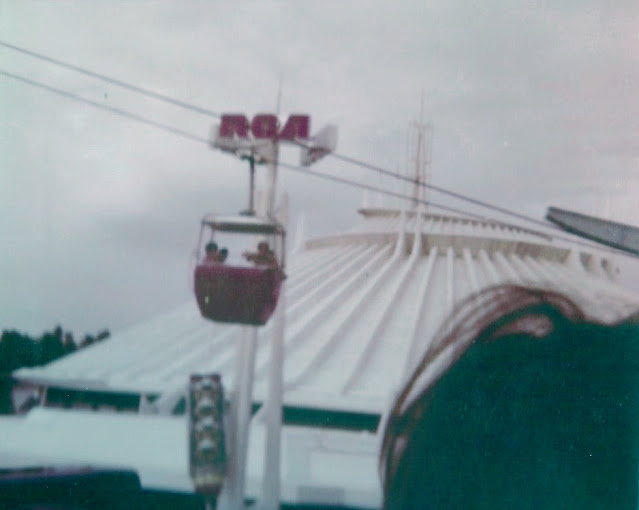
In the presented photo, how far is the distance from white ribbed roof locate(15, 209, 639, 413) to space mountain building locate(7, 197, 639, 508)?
0.09ft

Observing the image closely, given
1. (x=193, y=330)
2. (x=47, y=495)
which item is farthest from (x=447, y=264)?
(x=47, y=495)

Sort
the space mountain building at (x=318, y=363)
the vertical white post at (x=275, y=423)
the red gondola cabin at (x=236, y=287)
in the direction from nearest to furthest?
1. the red gondola cabin at (x=236, y=287)
2. the vertical white post at (x=275, y=423)
3. the space mountain building at (x=318, y=363)

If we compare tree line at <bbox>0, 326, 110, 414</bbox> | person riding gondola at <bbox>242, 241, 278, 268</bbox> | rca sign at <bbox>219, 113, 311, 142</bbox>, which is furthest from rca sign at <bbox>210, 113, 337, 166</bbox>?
tree line at <bbox>0, 326, 110, 414</bbox>

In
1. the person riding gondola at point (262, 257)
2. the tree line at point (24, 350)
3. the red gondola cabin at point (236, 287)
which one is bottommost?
the tree line at point (24, 350)

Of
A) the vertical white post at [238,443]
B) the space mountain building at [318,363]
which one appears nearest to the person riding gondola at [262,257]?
the vertical white post at [238,443]

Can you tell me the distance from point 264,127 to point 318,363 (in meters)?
3.67

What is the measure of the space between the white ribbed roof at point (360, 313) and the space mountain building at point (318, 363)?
28mm

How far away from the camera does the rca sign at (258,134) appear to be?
4.80m

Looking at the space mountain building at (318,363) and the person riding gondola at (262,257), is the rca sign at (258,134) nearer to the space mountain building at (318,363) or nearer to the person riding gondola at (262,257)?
the person riding gondola at (262,257)

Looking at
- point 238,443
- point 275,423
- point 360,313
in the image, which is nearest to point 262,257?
point 238,443

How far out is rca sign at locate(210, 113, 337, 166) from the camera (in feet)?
15.8

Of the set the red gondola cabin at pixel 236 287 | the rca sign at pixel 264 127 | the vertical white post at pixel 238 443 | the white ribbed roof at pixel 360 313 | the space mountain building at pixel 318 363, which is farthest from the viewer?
the white ribbed roof at pixel 360 313

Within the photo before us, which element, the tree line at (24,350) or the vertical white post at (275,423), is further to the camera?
the tree line at (24,350)

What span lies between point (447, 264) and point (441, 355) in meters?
10.2
